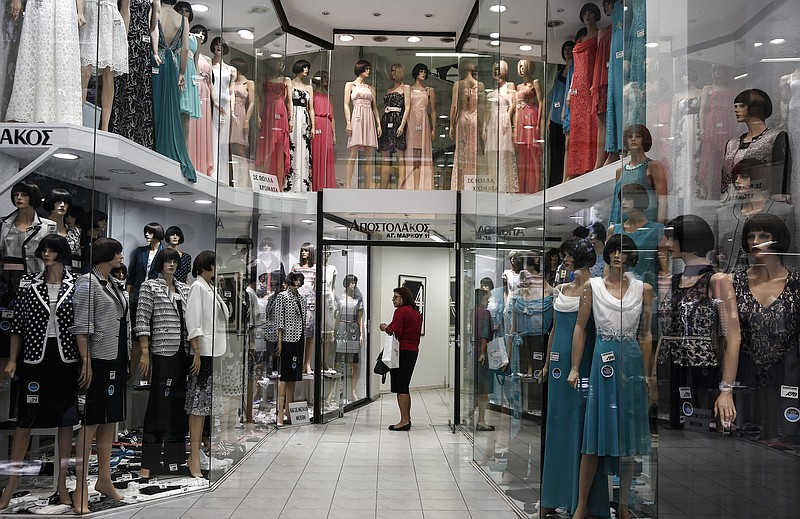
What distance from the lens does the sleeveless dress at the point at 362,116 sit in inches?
388

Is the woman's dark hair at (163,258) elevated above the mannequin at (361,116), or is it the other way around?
the mannequin at (361,116)

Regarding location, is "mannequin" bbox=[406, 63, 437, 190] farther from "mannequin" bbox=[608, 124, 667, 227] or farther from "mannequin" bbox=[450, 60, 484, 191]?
"mannequin" bbox=[608, 124, 667, 227]

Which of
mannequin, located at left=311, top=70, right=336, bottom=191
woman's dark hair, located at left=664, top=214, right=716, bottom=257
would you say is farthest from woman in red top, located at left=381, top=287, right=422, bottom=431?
woman's dark hair, located at left=664, top=214, right=716, bottom=257

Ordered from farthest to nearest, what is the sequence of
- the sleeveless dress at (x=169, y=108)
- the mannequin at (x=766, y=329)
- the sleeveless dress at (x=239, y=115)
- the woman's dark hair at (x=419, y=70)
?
1. the woman's dark hair at (x=419, y=70)
2. the sleeveless dress at (x=239, y=115)
3. the sleeveless dress at (x=169, y=108)
4. the mannequin at (x=766, y=329)

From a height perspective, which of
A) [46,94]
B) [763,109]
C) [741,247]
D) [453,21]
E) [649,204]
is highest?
[453,21]

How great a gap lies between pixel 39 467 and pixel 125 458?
2.24 feet

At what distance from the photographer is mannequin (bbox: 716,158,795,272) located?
2930 millimetres

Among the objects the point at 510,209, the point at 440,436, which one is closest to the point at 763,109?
the point at 510,209

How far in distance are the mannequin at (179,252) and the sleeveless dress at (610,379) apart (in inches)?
115

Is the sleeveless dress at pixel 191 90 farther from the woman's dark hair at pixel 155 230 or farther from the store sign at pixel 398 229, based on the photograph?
the store sign at pixel 398 229

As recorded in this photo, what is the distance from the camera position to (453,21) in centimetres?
966

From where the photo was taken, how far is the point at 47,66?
4.59m

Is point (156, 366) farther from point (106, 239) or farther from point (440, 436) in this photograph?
point (440, 436)

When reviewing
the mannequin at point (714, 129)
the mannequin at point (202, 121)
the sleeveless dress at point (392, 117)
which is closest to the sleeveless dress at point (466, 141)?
the sleeveless dress at point (392, 117)
